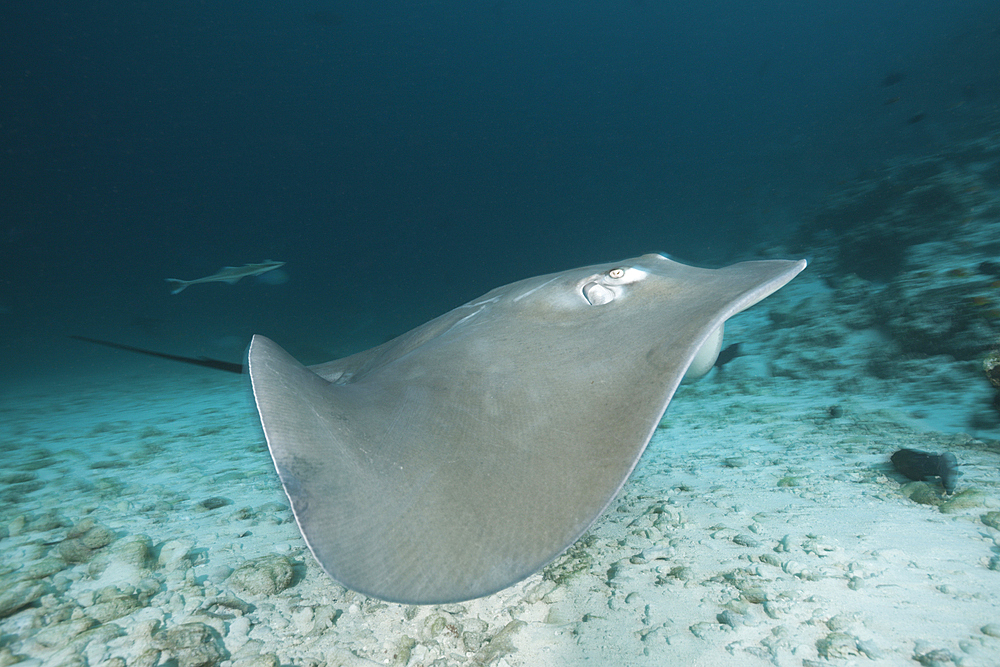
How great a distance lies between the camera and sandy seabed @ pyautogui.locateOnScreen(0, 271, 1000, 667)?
1289 mm

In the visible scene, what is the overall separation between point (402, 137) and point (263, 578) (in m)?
75.6

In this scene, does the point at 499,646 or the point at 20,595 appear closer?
the point at 499,646

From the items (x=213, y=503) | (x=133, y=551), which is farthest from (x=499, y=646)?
(x=213, y=503)

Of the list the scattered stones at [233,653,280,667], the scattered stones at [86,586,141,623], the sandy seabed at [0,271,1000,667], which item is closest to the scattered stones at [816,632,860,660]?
the sandy seabed at [0,271,1000,667]

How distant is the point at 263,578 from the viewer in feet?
5.53

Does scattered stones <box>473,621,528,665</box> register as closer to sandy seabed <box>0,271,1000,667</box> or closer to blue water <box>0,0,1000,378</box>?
sandy seabed <box>0,271,1000,667</box>

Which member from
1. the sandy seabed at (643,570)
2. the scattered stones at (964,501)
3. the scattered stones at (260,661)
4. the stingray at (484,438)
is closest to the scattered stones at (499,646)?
the sandy seabed at (643,570)

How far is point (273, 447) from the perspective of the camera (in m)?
1.03

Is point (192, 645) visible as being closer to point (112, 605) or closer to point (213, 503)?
point (112, 605)

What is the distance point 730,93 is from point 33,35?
105m

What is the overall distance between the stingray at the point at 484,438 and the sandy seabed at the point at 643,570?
2.09 ft

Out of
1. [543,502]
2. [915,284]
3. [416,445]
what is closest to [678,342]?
[543,502]

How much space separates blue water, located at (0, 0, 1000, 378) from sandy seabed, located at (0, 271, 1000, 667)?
1158cm

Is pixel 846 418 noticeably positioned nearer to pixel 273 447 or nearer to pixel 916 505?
pixel 916 505
